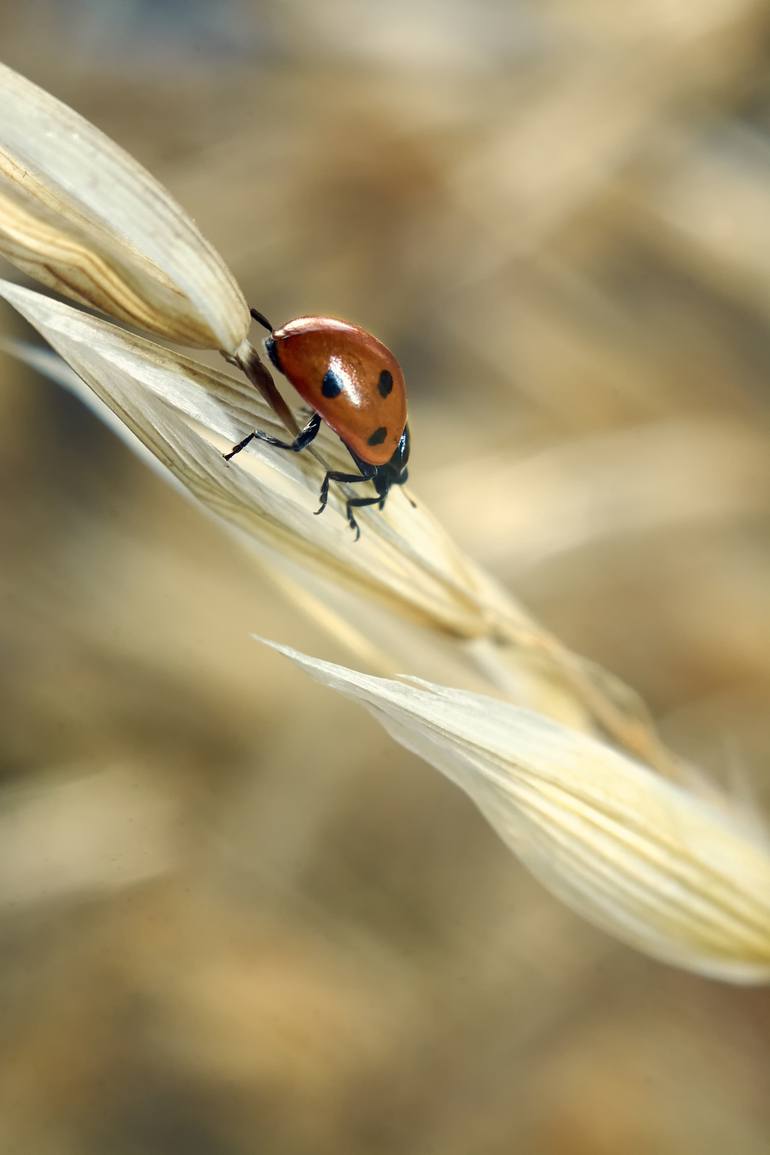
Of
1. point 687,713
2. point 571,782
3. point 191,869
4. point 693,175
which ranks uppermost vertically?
point 693,175

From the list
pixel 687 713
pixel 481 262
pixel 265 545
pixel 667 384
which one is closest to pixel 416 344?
pixel 481 262

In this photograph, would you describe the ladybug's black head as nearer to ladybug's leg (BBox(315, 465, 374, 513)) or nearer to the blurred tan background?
ladybug's leg (BBox(315, 465, 374, 513))

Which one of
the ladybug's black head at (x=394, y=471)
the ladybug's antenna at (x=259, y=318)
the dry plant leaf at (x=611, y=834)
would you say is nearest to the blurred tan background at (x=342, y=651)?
the dry plant leaf at (x=611, y=834)

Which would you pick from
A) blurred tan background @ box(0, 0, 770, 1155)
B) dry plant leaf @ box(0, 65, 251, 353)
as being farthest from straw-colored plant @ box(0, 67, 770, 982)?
blurred tan background @ box(0, 0, 770, 1155)

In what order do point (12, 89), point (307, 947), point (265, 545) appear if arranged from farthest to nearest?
point (307, 947) → point (265, 545) → point (12, 89)

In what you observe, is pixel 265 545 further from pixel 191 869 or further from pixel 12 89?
pixel 191 869

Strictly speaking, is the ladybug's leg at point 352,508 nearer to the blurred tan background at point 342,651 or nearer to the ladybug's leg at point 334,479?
the ladybug's leg at point 334,479
